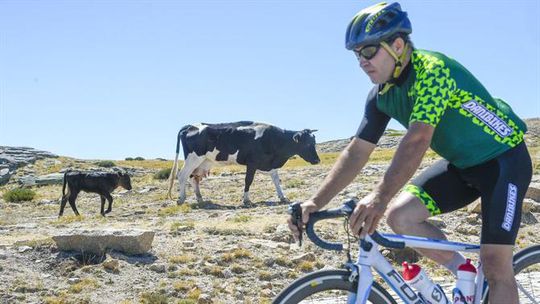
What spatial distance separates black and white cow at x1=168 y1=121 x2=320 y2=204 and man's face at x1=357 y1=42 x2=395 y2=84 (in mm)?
17793

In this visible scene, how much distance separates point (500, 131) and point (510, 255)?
758mm

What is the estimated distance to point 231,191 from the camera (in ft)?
79.2

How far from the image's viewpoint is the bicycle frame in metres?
4.04

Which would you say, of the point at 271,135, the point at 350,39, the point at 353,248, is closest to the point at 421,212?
the point at 350,39

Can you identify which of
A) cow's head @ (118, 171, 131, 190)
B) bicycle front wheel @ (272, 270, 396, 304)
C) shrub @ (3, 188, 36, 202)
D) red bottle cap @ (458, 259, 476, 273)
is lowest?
shrub @ (3, 188, 36, 202)

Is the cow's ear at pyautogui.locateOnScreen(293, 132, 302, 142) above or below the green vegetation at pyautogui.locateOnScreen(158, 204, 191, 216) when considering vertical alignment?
above

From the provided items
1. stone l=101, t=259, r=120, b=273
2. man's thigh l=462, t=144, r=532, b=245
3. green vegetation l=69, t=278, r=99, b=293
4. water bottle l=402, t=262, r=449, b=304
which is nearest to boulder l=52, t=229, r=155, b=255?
stone l=101, t=259, r=120, b=273

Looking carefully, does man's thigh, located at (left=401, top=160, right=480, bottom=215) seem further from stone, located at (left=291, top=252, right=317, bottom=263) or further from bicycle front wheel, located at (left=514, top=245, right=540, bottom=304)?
stone, located at (left=291, top=252, right=317, bottom=263)

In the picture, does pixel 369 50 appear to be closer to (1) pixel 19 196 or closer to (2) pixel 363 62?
(2) pixel 363 62

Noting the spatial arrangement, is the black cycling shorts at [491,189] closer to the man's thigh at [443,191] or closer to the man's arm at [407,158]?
the man's thigh at [443,191]

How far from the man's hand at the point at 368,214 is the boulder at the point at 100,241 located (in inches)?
252

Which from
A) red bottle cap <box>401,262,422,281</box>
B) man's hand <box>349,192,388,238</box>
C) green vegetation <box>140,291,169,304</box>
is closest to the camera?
man's hand <box>349,192,388,238</box>

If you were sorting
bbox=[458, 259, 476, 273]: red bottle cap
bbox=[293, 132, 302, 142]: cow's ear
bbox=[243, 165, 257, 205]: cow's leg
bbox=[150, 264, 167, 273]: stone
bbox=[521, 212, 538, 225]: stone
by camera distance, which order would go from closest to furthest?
bbox=[458, 259, 476, 273]: red bottle cap → bbox=[150, 264, 167, 273]: stone → bbox=[521, 212, 538, 225]: stone → bbox=[243, 165, 257, 205]: cow's leg → bbox=[293, 132, 302, 142]: cow's ear

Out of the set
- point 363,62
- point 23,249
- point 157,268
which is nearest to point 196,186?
point 23,249
